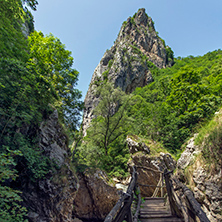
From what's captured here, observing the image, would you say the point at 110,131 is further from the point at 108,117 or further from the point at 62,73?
the point at 62,73

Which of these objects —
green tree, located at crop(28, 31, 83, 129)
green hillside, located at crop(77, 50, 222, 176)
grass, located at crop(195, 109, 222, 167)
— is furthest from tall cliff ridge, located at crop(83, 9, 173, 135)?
grass, located at crop(195, 109, 222, 167)

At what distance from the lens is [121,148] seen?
16.6m

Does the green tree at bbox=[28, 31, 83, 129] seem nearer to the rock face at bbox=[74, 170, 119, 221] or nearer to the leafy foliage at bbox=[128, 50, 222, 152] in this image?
the rock face at bbox=[74, 170, 119, 221]


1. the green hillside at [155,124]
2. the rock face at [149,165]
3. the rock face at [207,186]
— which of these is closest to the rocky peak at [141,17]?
the green hillside at [155,124]

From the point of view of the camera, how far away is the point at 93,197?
11.2 metres

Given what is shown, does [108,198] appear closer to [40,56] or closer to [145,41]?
[40,56]

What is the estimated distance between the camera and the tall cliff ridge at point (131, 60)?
37.3 metres

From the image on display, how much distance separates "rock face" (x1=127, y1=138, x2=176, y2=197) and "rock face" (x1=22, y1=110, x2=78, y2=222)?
5.95m

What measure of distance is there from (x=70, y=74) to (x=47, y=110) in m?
5.84

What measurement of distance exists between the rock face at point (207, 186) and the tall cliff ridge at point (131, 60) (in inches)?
936

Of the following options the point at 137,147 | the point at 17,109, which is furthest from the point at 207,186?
the point at 137,147

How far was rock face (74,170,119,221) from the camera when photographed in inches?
435

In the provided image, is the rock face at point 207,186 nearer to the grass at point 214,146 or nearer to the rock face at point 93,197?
the grass at point 214,146

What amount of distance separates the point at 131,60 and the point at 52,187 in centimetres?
4141
